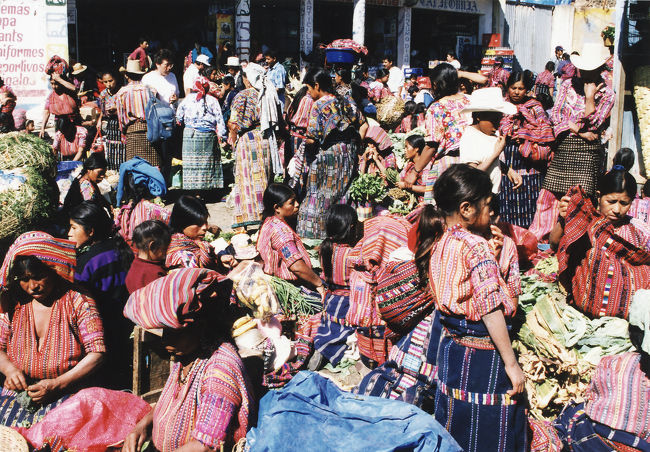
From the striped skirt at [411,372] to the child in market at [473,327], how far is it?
0.47 m

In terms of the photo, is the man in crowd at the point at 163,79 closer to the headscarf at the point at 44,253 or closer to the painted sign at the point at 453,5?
the headscarf at the point at 44,253

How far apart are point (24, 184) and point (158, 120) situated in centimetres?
368

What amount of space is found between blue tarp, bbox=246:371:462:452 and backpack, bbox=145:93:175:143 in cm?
591

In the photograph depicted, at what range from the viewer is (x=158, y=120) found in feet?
28.6

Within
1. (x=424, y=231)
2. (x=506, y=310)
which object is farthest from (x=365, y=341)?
(x=506, y=310)

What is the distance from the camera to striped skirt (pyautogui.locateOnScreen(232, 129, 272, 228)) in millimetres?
8023

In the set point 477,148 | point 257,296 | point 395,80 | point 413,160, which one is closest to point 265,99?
point 413,160

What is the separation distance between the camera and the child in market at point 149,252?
4.61 metres

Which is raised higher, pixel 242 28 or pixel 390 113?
pixel 242 28

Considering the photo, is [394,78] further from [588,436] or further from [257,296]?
[588,436]

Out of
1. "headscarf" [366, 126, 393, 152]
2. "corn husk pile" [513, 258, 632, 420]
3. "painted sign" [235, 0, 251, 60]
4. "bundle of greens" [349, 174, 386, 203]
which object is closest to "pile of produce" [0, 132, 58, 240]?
"bundle of greens" [349, 174, 386, 203]

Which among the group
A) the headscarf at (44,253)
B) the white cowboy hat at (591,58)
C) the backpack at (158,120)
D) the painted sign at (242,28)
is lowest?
the headscarf at (44,253)

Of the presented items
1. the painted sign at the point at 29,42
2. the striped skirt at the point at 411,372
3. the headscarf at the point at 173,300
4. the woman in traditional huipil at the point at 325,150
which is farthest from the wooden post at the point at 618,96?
the painted sign at the point at 29,42

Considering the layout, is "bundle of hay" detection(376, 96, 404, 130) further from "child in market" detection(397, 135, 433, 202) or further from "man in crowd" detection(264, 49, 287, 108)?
"child in market" detection(397, 135, 433, 202)
